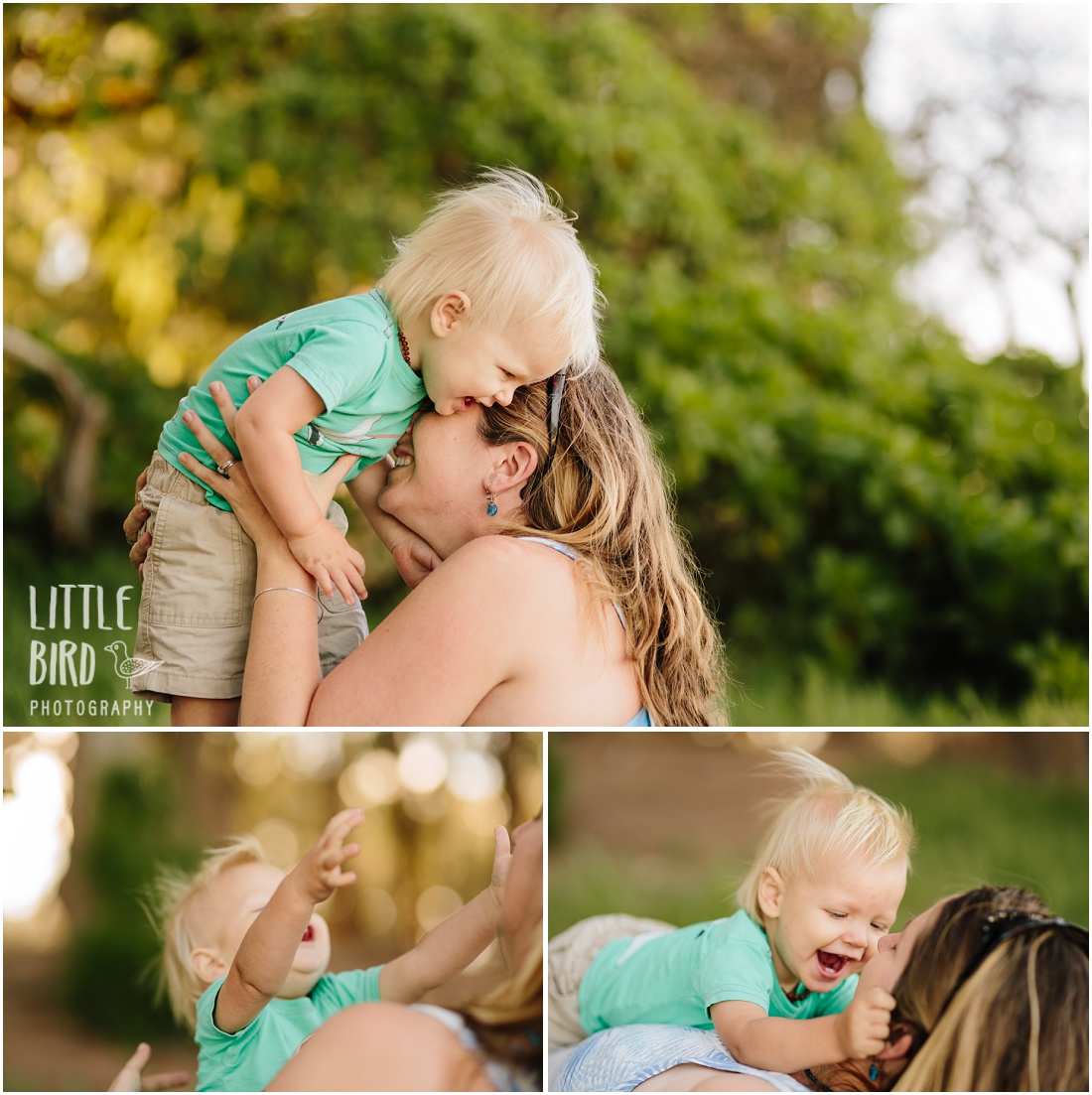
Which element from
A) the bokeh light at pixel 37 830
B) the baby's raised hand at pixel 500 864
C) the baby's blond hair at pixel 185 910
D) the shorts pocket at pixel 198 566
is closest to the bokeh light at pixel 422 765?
the baby's raised hand at pixel 500 864

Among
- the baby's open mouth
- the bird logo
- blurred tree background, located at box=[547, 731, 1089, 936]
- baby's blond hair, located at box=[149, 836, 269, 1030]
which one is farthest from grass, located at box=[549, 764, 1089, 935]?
the bird logo

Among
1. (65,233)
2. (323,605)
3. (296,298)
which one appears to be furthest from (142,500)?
(65,233)

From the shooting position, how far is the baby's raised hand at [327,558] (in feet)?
5.48

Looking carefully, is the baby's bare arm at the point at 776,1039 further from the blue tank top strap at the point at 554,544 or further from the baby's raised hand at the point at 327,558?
the baby's raised hand at the point at 327,558

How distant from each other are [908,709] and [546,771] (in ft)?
7.77

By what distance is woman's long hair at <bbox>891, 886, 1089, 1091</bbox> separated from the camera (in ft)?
5.17

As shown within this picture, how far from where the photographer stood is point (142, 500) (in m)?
1.85

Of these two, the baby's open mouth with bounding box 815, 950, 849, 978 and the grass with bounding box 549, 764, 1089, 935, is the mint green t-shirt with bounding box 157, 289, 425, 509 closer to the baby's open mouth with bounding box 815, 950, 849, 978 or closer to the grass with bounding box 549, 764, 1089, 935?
the grass with bounding box 549, 764, 1089, 935

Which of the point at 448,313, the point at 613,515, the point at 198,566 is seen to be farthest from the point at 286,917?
the point at 448,313

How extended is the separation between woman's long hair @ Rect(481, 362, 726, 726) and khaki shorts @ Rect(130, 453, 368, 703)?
1.49 ft

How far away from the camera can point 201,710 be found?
1812 mm

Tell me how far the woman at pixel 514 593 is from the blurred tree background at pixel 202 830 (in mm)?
87

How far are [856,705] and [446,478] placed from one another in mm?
2269

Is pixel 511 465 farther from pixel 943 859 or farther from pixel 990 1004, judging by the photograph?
pixel 943 859
